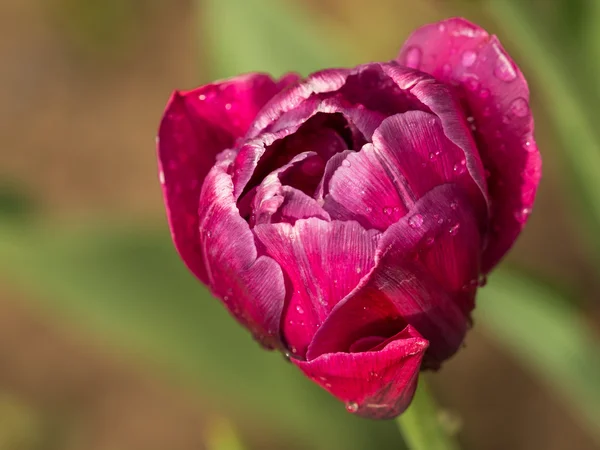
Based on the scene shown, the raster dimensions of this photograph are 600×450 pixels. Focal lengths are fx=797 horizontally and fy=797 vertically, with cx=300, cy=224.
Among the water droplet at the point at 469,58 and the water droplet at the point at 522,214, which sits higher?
the water droplet at the point at 469,58

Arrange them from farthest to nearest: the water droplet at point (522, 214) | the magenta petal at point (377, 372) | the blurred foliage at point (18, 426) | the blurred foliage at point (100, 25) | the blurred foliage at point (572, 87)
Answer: the blurred foliage at point (100, 25) < the blurred foliage at point (18, 426) < the blurred foliage at point (572, 87) < the water droplet at point (522, 214) < the magenta petal at point (377, 372)

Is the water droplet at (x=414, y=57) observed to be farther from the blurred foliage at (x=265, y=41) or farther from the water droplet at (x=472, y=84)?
the blurred foliage at (x=265, y=41)

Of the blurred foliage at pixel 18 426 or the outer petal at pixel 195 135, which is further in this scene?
the blurred foliage at pixel 18 426


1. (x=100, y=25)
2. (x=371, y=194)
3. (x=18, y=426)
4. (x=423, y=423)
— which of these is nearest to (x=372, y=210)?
(x=371, y=194)

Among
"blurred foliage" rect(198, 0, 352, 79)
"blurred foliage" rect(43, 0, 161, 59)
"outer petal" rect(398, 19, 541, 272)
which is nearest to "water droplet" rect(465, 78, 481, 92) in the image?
"outer petal" rect(398, 19, 541, 272)

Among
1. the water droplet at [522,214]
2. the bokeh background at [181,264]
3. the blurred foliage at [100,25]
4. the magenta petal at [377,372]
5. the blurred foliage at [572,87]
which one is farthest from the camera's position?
the blurred foliage at [100,25]

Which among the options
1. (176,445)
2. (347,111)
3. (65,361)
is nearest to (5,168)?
(65,361)

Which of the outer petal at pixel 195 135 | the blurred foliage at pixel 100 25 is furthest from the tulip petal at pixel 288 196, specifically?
the blurred foliage at pixel 100 25

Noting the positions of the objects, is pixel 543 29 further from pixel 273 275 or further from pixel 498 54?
pixel 273 275
